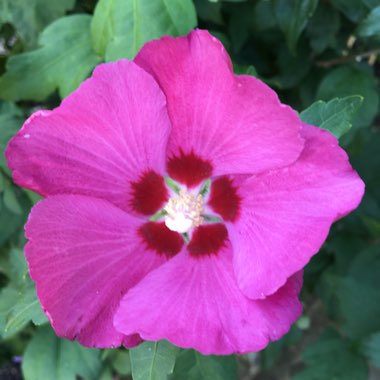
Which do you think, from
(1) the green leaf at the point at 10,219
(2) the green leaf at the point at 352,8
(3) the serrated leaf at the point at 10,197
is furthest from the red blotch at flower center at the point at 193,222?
(2) the green leaf at the point at 352,8

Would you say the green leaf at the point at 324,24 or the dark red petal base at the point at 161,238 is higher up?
the green leaf at the point at 324,24

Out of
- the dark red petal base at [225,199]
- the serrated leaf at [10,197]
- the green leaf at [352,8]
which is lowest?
the serrated leaf at [10,197]

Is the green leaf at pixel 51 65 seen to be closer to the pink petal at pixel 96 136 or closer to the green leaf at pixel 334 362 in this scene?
the pink petal at pixel 96 136

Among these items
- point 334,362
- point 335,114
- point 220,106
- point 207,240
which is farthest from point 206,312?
point 334,362

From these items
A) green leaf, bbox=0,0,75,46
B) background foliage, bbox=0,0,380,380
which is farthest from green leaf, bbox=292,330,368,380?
green leaf, bbox=0,0,75,46

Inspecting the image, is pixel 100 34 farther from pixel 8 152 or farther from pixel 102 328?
pixel 102 328

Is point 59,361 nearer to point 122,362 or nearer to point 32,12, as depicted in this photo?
point 122,362
